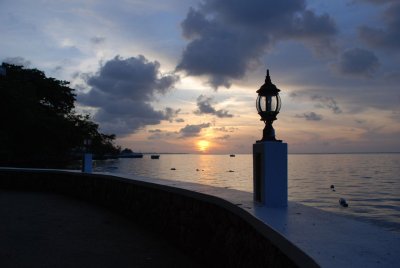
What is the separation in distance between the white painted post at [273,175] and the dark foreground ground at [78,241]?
1418 mm

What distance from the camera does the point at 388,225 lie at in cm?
2667

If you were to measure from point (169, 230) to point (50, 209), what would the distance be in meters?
5.01

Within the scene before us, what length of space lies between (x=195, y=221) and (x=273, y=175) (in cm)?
141

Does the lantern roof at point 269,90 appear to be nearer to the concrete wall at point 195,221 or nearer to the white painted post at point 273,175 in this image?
the white painted post at point 273,175

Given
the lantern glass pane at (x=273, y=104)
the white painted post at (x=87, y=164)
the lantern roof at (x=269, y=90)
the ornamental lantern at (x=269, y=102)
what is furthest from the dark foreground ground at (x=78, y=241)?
the white painted post at (x=87, y=164)

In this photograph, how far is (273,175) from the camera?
527 cm

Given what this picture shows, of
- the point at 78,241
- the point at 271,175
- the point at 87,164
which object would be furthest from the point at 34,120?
the point at 271,175

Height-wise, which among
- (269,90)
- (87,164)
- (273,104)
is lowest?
(87,164)

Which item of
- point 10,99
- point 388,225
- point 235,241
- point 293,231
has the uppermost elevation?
point 10,99

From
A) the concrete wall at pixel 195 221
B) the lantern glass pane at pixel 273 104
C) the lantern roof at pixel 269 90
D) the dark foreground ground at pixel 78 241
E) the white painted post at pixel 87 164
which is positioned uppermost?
the lantern roof at pixel 269 90

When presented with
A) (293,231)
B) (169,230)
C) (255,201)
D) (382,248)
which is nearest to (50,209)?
(169,230)

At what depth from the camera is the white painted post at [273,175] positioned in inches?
204

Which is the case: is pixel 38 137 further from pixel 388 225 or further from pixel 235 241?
pixel 235 241

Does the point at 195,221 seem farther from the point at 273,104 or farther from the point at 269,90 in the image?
the point at 269,90
